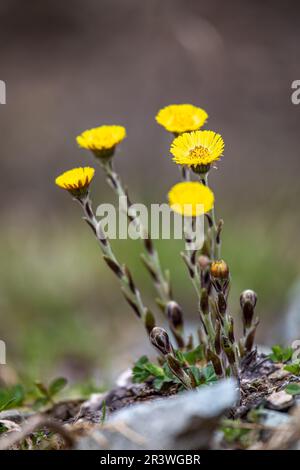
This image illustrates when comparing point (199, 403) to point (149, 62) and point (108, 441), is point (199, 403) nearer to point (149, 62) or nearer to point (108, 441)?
point (108, 441)

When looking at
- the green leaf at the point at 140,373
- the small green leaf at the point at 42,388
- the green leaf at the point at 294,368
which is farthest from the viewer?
the small green leaf at the point at 42,388

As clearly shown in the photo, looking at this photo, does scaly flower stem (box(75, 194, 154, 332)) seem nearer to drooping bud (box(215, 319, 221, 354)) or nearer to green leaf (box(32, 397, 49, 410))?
drooping bud (box(215, 319, 221, 354))

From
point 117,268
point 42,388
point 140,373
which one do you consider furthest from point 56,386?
point 117,268

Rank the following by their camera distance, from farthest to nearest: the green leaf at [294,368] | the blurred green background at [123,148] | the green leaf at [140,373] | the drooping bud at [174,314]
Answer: the blurred green background at [123,148], the drooping bud at [174,314], the green leaf at [140,373], the green leaf at [294,368]

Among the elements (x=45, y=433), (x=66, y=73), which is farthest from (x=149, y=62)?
(x=45, y=433)

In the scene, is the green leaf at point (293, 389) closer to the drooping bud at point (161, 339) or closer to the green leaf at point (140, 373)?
the drooping bud at point (161, 339)

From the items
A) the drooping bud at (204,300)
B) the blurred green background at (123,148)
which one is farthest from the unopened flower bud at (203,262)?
the blurred green background at (123,148)

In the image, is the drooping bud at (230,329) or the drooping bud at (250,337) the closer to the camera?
the drooping bud at (230,329)
